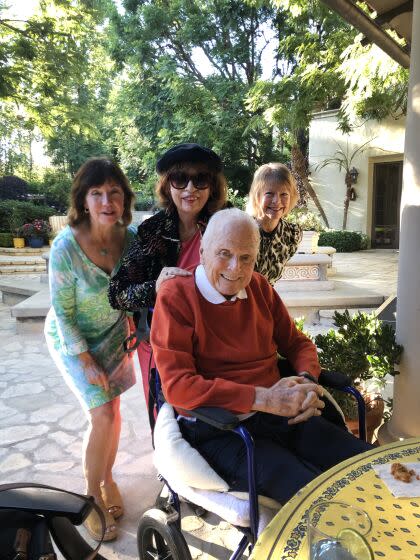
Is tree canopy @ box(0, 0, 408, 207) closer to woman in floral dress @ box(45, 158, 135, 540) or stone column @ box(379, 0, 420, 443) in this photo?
stone column @ box(379, 0, 420, 443)

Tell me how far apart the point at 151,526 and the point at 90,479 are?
1.78 ft

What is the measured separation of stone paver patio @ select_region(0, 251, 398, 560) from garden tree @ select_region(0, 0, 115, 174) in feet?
16.4

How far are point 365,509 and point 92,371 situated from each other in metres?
1.35

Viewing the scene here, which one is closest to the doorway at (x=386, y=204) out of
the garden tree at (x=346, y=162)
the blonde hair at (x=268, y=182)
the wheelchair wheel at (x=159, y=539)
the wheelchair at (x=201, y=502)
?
the garden tree at (x=346, y=162)

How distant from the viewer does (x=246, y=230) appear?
1.68m

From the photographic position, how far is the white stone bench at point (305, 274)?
6680mm

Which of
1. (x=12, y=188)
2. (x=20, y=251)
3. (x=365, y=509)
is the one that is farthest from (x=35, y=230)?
(x=365, y=509)

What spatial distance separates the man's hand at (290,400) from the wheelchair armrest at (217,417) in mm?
165

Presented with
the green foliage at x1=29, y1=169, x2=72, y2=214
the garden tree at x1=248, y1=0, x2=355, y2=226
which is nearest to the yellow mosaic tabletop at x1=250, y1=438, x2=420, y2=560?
the garden tree at x1=248, y1=0, x2=355, y2=226

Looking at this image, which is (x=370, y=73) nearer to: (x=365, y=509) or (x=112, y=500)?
(x=112, y=500)

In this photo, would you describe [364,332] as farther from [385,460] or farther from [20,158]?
[20,158]

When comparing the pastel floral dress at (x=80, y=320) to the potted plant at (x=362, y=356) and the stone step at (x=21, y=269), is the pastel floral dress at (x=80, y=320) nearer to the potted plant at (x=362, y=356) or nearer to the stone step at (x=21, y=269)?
the potted plant at (x=362, y=356)

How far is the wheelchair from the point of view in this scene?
54.7 inches

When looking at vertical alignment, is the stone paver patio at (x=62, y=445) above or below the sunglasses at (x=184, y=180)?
below
